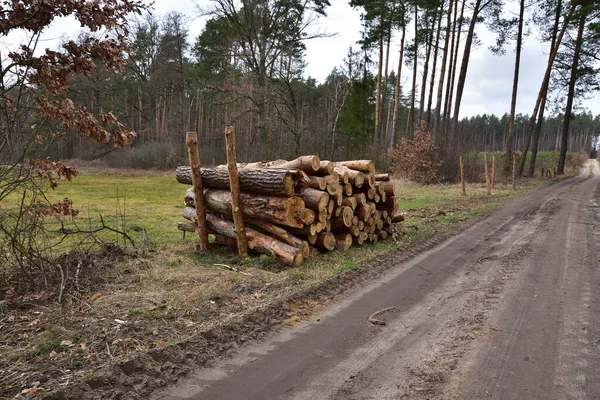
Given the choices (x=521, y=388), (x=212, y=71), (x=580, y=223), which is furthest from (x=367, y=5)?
(x=521, y=388)

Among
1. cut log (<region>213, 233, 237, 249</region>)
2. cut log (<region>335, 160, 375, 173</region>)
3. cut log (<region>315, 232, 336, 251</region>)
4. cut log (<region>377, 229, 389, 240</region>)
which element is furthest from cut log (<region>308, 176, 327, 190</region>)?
cut log (<region>377, 229, 389, 240</region>)

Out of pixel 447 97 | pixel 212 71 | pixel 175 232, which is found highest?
pixel 212 71

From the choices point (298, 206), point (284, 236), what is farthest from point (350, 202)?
point (284, 236)

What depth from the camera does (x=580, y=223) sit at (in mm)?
10664

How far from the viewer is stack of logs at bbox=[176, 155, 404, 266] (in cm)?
683

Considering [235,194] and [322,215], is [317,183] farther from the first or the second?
[235,194]

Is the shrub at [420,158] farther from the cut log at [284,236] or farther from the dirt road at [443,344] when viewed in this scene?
the cut log at [284,236]

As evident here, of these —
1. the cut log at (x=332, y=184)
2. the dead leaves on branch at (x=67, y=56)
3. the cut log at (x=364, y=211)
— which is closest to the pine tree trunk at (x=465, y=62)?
the cut log at (x=364, y=211)

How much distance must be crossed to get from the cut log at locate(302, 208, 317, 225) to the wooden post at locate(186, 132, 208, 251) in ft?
7.29

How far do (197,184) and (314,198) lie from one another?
2.38m

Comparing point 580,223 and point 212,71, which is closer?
point 580,223

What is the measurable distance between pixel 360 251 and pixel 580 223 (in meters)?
7.03

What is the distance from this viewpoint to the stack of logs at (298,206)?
22.4 feet

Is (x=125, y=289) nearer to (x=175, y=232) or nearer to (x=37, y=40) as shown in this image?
(x=37, y=40)
